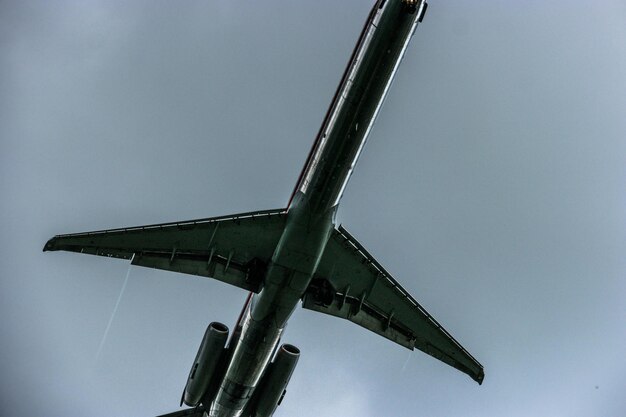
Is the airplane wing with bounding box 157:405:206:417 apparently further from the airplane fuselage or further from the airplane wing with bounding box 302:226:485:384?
the airplane wing with bounding box 302:226:485:384

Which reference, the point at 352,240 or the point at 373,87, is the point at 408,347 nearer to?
the point at 352,240

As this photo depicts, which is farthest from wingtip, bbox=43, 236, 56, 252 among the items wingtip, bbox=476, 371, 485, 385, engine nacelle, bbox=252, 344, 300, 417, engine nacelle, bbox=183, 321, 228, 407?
wingtip, bbox=476, 371, 485, 385

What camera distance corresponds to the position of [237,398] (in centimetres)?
2588

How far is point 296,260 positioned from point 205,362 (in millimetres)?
7457

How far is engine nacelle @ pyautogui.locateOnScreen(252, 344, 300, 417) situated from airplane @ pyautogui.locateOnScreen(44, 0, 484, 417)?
0.05 metres

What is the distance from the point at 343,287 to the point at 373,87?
10549 mm

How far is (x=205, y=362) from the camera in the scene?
2503 centimetres

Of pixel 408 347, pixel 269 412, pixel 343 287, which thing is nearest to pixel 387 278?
pixel 343 287

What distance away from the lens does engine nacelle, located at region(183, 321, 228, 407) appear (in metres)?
24.6

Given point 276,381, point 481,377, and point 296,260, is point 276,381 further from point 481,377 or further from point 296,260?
point 481,377

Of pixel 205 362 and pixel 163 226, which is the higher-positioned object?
pixel 163 226

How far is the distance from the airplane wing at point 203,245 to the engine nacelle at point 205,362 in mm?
2417

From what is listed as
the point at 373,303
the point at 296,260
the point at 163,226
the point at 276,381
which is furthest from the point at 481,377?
the point at 163,226

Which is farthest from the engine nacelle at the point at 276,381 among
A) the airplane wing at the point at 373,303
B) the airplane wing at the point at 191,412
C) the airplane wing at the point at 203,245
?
the airplane wing at the point at 203,245
